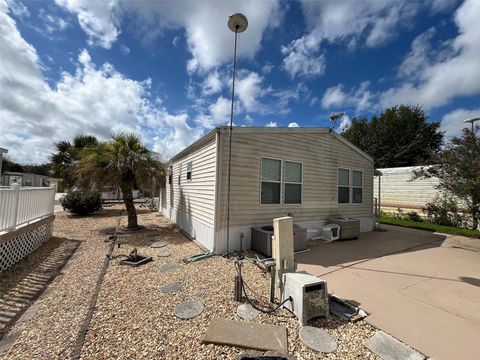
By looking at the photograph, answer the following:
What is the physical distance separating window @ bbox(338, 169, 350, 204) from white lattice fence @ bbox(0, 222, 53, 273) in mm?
9110

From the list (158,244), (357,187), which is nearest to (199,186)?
(158,244)

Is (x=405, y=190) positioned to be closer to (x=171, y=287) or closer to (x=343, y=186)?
(x=343, y=186)

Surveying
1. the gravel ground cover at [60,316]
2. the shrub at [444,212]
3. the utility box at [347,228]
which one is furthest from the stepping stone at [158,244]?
the shrub at [444,212]

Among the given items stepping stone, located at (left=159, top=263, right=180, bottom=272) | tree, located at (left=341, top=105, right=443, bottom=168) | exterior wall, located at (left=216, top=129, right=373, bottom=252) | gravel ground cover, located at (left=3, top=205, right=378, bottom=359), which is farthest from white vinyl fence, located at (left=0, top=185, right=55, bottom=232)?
tree, located at (left=341, top=105, right=443, bottom=168)

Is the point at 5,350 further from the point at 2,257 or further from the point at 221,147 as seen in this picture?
the point at 221,147

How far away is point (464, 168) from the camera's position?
Result: 27.7 ft

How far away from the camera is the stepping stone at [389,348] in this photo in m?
2.31

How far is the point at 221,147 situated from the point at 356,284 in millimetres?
4067

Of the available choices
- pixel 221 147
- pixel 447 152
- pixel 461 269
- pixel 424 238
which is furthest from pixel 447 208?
pixel 221 147

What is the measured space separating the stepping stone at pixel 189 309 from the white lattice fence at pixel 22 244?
3.79 m

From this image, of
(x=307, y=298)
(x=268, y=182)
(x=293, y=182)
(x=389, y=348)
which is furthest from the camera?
(x=293, y=182)

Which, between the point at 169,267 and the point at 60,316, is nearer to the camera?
the point at 60,316

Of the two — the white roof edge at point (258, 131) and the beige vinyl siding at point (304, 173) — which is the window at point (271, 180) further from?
the white roof edge at point (258, 131)

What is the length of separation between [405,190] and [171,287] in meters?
14.1
